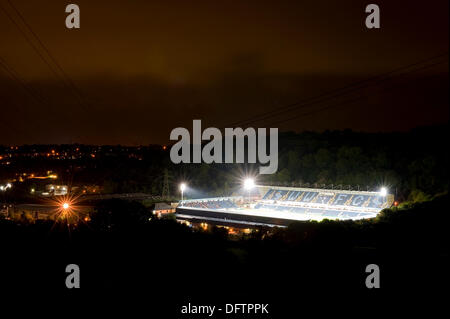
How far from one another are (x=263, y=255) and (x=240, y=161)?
23926 millimetres

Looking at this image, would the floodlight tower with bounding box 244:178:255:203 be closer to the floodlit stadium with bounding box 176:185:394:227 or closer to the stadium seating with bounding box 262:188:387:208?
the floodlit stadium with bounding box 176:185:394:227

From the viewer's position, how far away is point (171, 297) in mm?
5922

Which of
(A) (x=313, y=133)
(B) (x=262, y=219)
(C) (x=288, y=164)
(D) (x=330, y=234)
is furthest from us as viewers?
(A) (x=313, y=133)

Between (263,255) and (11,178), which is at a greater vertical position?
(11,178)

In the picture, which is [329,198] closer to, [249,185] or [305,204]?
[305,204]

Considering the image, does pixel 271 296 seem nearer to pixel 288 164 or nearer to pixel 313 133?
pixel 288 164

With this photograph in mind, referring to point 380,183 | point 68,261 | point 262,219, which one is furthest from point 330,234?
point 380,183

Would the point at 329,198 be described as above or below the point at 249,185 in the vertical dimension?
below

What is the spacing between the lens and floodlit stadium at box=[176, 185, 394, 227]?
16.7 m

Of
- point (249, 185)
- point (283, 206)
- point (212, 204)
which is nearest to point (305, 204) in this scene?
point (283, 206)

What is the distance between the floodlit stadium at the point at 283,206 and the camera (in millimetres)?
16734

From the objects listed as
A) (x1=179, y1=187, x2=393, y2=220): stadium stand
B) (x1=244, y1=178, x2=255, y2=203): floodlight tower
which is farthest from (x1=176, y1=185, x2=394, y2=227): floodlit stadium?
(x1=244, y1=178, x2=255, y2=203): floodlight tower

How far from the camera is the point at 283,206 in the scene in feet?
68.3

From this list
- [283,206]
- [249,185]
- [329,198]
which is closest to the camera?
[329,198]
